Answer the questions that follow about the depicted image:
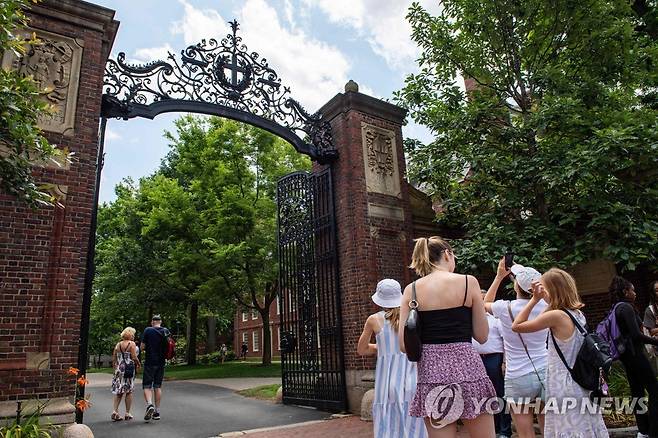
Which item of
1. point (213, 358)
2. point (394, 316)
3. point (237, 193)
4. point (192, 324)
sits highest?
point (237, 193)

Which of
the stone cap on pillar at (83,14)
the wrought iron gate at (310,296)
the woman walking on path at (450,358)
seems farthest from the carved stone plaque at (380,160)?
the woman walking on path at (450,358)

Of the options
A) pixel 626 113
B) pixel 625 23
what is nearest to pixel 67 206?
pixel 626 113

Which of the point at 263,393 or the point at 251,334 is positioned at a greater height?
the point at 251,334

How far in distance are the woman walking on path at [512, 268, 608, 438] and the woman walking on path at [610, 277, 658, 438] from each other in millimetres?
1767

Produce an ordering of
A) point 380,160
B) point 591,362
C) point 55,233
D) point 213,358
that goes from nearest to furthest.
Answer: point 591,362 < point 55,233 < point 380,160 < point 213,358

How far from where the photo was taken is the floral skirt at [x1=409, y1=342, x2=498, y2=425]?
267 cm

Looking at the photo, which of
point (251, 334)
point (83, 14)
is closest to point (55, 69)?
point (83, 14)

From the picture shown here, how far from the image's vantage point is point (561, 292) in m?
3.39

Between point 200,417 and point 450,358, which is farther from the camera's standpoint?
point 200,417

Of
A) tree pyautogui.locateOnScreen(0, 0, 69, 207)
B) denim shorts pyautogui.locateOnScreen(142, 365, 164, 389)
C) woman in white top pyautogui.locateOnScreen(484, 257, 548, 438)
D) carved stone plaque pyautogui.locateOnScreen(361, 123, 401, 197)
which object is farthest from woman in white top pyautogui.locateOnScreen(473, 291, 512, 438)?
denim shorts pyautogui.locateOnScreen(142, 365, 164, 389)

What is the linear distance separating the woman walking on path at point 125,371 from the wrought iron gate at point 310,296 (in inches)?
115

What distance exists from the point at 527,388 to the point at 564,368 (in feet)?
2.36

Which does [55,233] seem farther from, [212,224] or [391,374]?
[212,224]

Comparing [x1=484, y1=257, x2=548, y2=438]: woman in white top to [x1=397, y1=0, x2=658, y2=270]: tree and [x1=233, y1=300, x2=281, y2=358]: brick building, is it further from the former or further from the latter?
[x1=233, y1=300, x2=281, y2=358]: brick building
